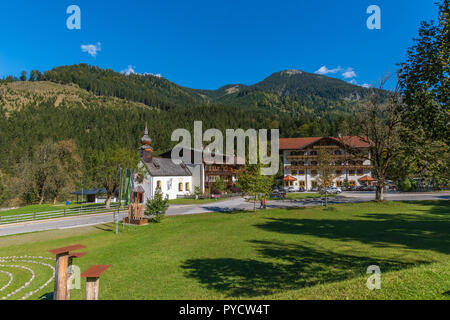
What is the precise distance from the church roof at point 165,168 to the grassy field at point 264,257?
70.6ft

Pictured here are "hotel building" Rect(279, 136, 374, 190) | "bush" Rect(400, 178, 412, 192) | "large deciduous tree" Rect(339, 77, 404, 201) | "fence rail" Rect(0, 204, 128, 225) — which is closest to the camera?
"fence rail" Rect(0, 204, 128, 225)

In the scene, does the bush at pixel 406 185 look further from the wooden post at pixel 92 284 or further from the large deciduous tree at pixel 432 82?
the wooden post at pixel 92 284

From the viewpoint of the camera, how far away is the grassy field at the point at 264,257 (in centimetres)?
718

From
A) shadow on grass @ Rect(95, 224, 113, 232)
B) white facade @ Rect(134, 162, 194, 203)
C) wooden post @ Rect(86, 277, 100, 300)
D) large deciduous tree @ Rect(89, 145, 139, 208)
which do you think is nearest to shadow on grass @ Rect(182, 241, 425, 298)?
wooden post @ Rect(86, 277, 100, 300)

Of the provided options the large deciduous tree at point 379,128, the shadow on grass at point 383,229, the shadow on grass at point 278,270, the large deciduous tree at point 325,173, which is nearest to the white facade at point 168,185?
the large deciduous tree at point 325,173

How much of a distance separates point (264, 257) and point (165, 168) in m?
37.0

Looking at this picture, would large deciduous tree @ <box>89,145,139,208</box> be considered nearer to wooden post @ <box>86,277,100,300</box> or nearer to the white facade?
the white facade

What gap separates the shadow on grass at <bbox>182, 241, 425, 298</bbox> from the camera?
8.13 m

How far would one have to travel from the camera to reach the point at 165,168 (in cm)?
4588

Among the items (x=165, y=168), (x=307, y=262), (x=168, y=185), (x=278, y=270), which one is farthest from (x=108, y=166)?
(x=307, y=262)

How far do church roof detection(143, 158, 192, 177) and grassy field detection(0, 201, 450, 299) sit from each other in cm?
2153

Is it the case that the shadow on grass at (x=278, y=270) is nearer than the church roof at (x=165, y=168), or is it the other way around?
the shadow on grass at (x=278, y=270)

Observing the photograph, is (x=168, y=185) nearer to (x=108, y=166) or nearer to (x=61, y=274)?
(x=108, y=166)
